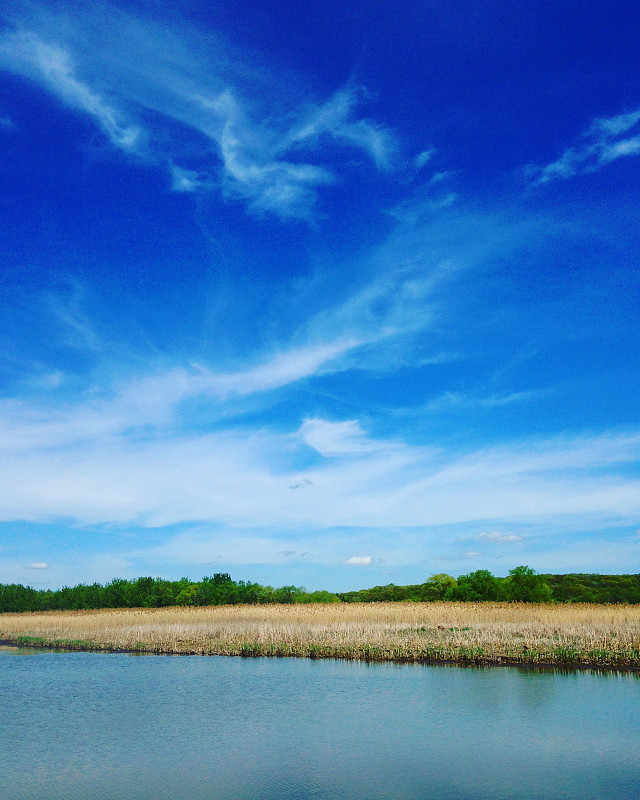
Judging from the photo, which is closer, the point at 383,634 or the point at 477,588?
the point at 383,634

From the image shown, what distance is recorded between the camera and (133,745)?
39.5 ft

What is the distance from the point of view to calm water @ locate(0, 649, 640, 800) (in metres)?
9.52

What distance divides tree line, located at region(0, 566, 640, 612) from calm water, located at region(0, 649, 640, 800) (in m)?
48.1

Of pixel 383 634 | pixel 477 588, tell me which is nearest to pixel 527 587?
pixel 477 588

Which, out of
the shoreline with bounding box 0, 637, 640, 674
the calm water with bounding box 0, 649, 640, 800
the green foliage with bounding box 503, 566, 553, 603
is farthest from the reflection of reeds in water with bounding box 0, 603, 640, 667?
the green foliage with bounding box 503, 566, 553, 603

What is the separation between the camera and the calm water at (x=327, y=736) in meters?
9.52

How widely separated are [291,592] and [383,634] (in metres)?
68.2

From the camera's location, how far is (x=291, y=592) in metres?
95.5

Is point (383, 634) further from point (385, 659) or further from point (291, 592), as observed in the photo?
point (291, 592)

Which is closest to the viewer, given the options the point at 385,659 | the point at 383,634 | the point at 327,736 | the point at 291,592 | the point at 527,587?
the point at 327,736

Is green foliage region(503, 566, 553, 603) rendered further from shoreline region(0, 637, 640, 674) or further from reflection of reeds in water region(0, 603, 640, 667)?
shoreline region(0, 637, 640, 674)

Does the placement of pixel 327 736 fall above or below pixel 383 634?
below

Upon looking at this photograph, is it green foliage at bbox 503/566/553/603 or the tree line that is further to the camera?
the tree line

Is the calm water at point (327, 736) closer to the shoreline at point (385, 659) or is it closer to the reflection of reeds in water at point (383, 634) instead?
the shoreline at point (385, 659)
